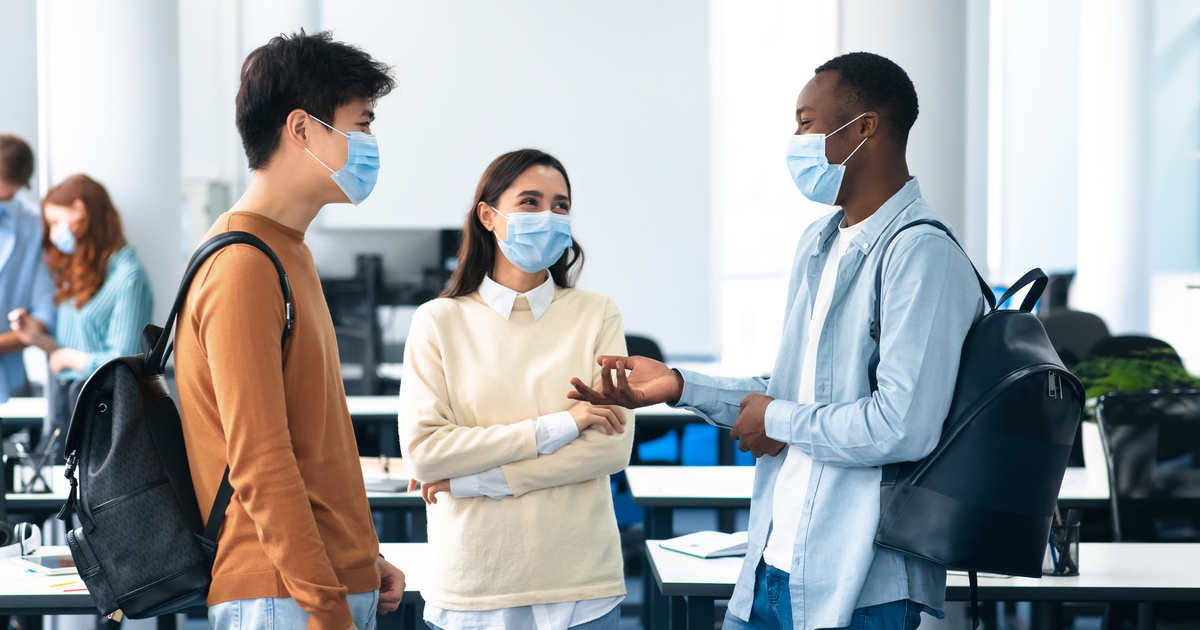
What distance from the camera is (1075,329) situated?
4.76 m

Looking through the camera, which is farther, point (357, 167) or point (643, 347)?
point (643, 347)

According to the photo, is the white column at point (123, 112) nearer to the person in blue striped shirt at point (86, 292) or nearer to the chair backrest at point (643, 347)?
the person in blue striped shirt at point (86, 292)

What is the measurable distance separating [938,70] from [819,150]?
1.93 metres

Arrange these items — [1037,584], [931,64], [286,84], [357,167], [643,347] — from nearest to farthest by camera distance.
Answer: [286,84]
[357,167]
[1037,584]
[931,64]
[643,347]

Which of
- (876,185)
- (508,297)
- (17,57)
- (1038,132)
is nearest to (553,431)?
(508,297)

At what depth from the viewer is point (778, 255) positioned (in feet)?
25.3

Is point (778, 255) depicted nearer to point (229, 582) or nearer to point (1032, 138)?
point (1032, 138)

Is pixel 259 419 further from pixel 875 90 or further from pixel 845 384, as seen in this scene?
pixel 875 90

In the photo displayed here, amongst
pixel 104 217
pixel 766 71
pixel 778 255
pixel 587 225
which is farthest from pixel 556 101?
pixel 104 217

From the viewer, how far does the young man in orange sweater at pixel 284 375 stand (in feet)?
3.76

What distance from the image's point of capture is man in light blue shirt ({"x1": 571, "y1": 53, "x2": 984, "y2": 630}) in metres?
1.30

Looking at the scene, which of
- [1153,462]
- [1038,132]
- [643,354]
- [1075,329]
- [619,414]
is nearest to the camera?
[619,414]

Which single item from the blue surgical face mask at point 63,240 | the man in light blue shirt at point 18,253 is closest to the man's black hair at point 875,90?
the blue surgical face mask at point 63,240

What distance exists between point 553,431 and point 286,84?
0.79 meters
